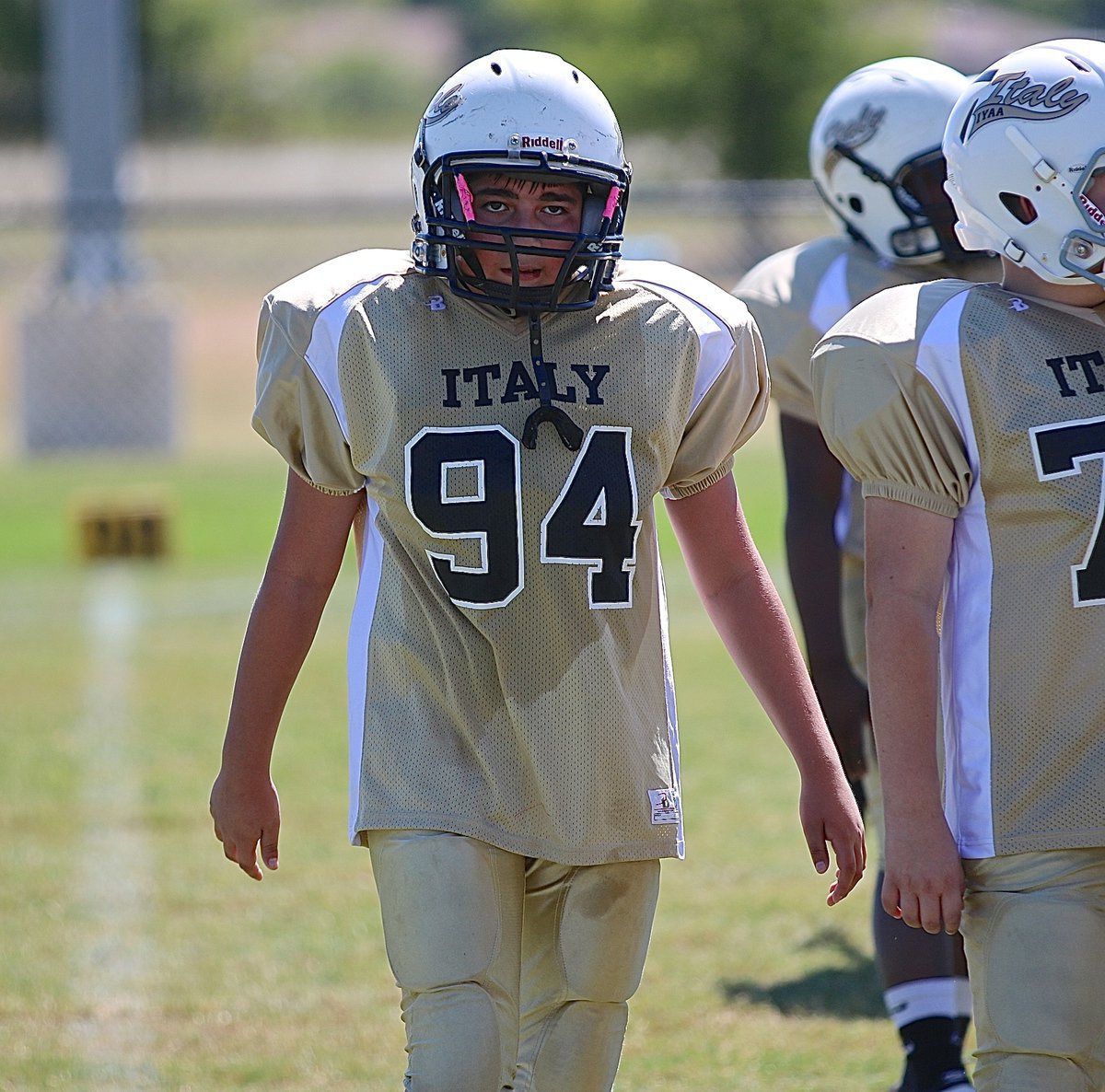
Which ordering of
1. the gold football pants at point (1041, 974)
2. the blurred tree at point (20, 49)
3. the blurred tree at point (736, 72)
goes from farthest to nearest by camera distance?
the blurred tree at point (20, 49) → the blurred tree at point (736, 72) → the gold football pants at point (1041, 974)

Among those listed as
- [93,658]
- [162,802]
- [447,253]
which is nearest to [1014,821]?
[447,253]

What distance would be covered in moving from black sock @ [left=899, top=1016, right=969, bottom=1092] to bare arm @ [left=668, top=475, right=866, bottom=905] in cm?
71

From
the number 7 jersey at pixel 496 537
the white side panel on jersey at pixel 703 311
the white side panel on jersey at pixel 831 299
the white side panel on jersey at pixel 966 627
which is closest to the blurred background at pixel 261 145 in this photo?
the white side panel on jersey at pixel 831 299

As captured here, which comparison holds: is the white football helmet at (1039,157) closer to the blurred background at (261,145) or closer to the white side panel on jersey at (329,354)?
the white side panel on jersey at (329,354)

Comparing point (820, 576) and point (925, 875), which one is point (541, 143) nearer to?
point (925, 875)

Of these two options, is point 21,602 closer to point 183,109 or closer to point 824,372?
point 824,372

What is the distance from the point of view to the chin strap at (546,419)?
277cm

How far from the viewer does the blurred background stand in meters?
16.2

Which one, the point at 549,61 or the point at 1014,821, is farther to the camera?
the point at 549,61

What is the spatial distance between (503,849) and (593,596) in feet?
1.23

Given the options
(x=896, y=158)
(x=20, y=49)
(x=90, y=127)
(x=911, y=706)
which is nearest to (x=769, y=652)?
(x=911, y=706)

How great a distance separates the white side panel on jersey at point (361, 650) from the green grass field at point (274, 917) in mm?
1227

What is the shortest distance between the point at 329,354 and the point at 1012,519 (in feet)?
3.20

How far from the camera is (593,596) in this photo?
2.82 metres
